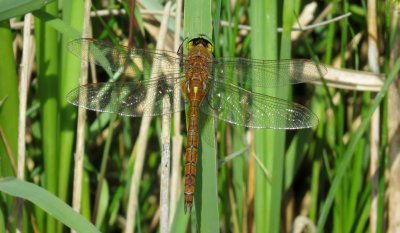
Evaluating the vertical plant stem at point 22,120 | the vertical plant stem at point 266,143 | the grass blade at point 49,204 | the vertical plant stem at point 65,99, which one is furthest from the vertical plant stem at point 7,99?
the vertical plant stem at point 266,143

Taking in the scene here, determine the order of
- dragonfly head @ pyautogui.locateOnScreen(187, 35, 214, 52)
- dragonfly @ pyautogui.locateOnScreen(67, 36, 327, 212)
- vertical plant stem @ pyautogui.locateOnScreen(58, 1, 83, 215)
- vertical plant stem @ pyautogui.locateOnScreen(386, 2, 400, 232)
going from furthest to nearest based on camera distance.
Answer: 1. vertical plant stem @ pyautogui.locateOnScreen(386, 2, 400, 232)
2. vertical plant stem @ pyautogui.locateOnScreen(58, 1, 83, 215)
3. dragonfly @ pyautogui.locateOnScreen(67, 36, 327, 212)
4. dragonfly head @ pyautogui.locateOnScreen(187, 35, 214, 52)

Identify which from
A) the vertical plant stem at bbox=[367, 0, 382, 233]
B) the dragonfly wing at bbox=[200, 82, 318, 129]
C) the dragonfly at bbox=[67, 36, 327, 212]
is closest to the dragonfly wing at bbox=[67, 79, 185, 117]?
the dragonfly at bbox=[67, 36, 327, 212]

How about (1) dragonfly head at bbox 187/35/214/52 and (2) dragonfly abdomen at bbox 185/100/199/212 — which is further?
(1) dragonfly head at bbox 187/35/214/52

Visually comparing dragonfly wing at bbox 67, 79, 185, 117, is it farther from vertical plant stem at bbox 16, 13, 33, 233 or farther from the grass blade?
the grass blade

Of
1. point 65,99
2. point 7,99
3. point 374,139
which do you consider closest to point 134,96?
point 65,99

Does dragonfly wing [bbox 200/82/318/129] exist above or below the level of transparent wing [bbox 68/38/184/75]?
below

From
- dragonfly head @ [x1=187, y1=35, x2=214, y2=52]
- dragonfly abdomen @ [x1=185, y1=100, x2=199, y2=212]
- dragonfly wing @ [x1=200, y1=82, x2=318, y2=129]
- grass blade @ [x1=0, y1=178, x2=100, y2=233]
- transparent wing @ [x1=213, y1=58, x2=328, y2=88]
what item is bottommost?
grass blade @ [x1=0, y1=178, x2=100, y2=233]

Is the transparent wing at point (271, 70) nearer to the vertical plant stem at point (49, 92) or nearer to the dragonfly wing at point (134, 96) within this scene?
the dragonfly wing at point (134, 96)
